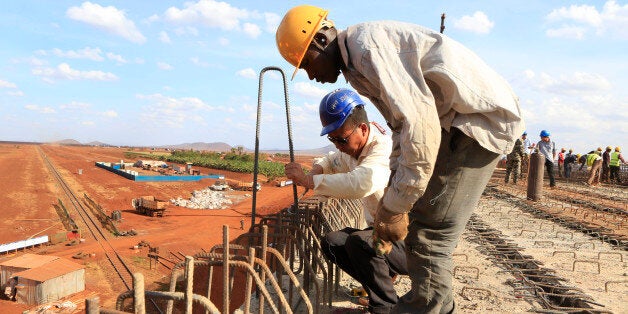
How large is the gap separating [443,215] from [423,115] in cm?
70

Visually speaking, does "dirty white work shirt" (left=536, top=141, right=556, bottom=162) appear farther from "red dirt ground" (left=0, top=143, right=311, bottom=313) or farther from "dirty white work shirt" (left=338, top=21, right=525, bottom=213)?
"dirty white work shirt" (left=338, top=21, right=525, bottom=213)

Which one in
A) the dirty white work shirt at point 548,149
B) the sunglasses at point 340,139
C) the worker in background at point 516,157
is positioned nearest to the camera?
the sunglasses at point 340,139

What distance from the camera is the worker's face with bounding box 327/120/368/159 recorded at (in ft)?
11.2

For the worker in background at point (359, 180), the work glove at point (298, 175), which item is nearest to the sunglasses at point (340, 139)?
the worker in background at point (359, 180)

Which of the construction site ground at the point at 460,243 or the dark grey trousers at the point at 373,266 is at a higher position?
the dark grey trousers at the point at 373,266

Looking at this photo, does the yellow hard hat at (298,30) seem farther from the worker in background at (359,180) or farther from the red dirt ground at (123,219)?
the red dirt ground at (123,219)

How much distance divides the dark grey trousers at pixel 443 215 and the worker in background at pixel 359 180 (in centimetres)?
74

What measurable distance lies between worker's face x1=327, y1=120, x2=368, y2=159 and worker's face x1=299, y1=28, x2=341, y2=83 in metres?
0.99

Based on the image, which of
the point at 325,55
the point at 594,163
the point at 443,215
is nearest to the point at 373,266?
the point at 443,215

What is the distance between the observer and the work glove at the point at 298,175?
3416 mm

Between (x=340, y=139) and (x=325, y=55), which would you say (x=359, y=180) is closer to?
(x=340, y=139)

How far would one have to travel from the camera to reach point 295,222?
14.2ft

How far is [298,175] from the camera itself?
3.42m

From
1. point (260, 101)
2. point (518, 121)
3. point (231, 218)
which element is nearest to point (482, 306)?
point (518, 121)
